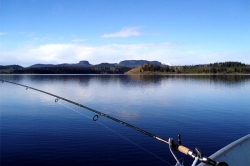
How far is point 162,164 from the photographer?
9.62 metres

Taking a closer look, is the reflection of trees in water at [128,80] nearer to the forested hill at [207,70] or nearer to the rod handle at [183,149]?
the rod handle at [183,149]

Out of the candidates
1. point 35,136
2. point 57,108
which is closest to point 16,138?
point 35,136

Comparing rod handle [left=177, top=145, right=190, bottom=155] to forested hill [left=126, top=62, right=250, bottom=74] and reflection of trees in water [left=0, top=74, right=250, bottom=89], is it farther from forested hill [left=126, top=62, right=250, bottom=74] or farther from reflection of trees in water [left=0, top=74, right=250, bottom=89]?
forested hill [left=126, top=62, right=250, bottom=74]

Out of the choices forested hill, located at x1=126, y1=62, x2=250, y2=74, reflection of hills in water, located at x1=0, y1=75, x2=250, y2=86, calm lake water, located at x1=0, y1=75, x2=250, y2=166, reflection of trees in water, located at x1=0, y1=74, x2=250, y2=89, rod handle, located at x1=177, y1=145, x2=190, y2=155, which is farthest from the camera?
forested hill, located at x1=126, y1=62, x2=250, y2=74

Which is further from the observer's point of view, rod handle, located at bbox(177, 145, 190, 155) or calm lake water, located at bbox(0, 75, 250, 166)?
calm lake water, located at bbox(0, 75, 250, 166)

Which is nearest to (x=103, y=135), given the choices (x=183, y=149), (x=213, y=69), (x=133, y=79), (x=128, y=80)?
(x=183, y=149)

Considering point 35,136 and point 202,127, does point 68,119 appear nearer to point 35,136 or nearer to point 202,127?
point 35,136

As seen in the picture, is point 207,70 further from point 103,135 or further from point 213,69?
point 103,135

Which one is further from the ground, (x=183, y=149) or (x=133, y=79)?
(x=183, y=149)

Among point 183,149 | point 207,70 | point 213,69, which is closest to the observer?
point 183,149

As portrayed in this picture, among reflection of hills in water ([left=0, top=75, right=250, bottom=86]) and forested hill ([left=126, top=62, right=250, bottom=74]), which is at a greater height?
forested hill ([left=126, top=62, right=250, bottom=74])

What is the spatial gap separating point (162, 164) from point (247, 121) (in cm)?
1068

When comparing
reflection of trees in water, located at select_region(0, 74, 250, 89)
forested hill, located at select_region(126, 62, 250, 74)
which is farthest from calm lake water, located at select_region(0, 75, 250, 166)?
forested hill, located at select_region(126, 62, 250, 74)

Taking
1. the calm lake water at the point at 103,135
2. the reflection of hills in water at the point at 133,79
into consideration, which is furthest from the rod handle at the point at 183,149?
the reflection of hills in water at the point at 133,79
